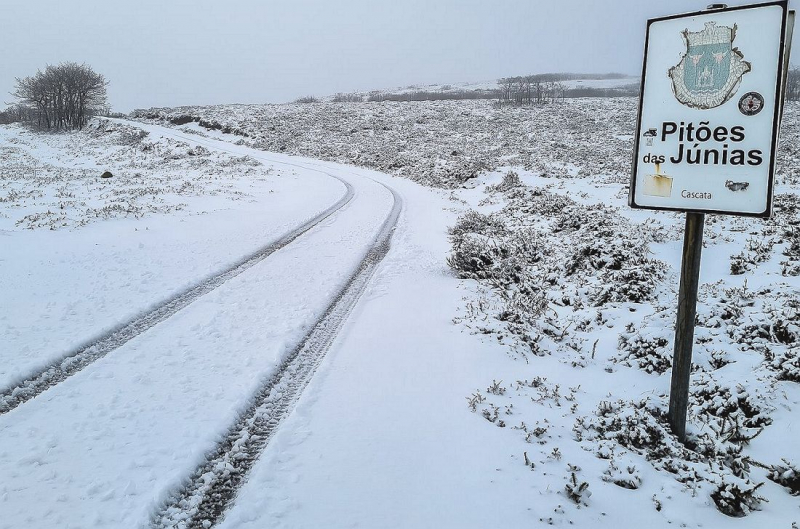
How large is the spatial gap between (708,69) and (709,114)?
31 cm

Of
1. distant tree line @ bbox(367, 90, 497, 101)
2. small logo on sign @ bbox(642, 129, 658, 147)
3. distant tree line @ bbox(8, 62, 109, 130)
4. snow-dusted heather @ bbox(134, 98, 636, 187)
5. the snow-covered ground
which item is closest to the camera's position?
small logo on sign @ bbox(642, 129, 658, 147)

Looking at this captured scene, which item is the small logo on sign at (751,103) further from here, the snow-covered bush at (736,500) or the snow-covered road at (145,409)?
the snow-covered road at (145,409)

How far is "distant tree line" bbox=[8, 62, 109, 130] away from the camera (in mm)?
60469

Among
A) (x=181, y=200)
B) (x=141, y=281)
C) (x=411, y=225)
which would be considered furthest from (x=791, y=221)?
(x=181, y=200)

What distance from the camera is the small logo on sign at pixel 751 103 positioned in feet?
9.50

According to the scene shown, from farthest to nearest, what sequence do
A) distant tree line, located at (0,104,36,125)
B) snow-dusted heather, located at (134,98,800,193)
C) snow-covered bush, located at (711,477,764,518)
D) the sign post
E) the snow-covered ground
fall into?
distant tree line, located at (0,104,36,125) → snow-dusted heather, located at (134,98,800,193) → the snow-covered ground → snow-covered bush, located at (711,477,764,518) → the sign post

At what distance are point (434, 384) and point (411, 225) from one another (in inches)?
358

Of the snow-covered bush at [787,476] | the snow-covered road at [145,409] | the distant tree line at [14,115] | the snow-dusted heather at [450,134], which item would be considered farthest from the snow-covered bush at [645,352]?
the distant tree line at [14,115]

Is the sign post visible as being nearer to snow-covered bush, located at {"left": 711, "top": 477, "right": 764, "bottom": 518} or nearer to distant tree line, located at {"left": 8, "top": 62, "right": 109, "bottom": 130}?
snow-covered bush, located at {"left": 711, "top": 477, "right": 764, "bottom": 518}

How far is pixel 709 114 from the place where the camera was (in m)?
3.06

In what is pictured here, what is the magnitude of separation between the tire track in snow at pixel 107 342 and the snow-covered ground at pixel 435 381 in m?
0.19

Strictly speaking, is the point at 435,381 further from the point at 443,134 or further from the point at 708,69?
the point at 443,134

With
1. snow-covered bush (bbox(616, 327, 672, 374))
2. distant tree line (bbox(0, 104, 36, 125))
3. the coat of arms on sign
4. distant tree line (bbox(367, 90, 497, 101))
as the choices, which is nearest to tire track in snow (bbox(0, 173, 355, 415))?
snow-covered bush (bbox(616, 327, 672, 374))

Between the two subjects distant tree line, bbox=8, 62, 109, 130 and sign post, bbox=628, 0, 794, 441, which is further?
distant tree line, bbox=8, 62, 109, 130
